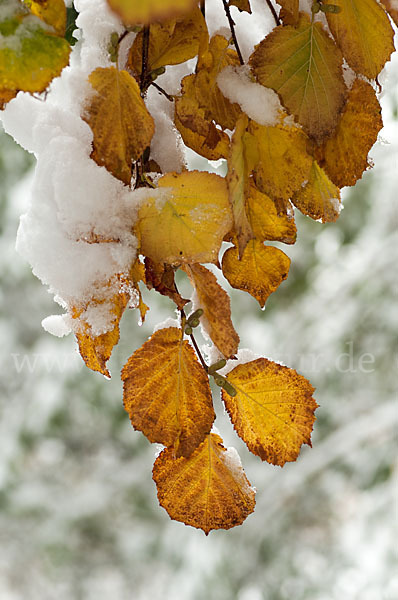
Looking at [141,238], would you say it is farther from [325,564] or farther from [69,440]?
[69,440]

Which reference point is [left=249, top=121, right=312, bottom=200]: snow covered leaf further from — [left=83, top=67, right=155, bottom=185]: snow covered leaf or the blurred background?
the blurred background

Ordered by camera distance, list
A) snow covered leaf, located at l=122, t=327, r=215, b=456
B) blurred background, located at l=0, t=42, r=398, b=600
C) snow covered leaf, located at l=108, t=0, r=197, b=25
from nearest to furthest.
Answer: snow covered leaf, located at l=108, t=0, r=197, b=25 < snow covered leaf, located at l=122, t=327, r=215, b=456 < blurred background, located at l=0, t=42, r=398, b=600

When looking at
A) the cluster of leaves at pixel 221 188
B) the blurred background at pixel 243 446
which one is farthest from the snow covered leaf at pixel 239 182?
the blurred background at pixel 243 446

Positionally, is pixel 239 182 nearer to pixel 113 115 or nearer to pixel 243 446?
pixel 113 115

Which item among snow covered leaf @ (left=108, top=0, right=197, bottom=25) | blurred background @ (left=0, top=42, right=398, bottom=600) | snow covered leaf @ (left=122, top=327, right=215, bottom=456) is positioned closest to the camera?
snow covered leaf @ (left=108, top=0, right=197, bottom=25)

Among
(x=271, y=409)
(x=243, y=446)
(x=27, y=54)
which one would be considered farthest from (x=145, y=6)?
(x=243, y=446)

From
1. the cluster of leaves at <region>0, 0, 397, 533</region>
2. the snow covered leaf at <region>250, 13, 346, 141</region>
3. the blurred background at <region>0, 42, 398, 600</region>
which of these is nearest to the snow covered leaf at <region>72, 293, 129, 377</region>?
the cluster of leaves at <region>0, 0, 397, 533</region>

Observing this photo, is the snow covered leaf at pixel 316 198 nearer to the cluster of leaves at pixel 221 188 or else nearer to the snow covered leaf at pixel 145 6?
the cluster of leaves at pixel 221 188
